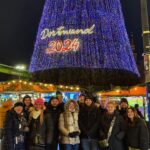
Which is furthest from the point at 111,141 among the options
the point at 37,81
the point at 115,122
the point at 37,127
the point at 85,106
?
the point at 37,81

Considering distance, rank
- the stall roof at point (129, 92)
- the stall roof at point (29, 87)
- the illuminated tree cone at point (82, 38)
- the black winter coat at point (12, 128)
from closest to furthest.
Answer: the black winter coat at point (12, 128) → the illuminated tree cone at point (82, 38) → the stall roof at point (129, 92) → the stall roof at point (29, 87)

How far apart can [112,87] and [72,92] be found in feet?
7.72

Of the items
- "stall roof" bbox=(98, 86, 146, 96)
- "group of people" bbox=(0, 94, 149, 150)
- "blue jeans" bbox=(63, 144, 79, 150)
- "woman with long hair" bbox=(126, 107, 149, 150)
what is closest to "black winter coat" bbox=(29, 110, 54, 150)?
"group of people" bbox=(0, 94, 149, 150)

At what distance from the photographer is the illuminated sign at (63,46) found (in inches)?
678

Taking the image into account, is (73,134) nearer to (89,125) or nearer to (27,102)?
(89,125)

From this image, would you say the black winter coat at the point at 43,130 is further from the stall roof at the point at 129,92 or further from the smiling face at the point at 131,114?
the stall roof at the point at 129,92

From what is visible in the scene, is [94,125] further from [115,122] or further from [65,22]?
[65,22]

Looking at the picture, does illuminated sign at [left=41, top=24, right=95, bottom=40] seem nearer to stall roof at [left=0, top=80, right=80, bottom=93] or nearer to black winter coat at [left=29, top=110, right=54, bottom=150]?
stall roof at [left=0, top=80, right=80, bottom=93]

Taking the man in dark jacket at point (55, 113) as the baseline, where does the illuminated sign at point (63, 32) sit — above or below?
above

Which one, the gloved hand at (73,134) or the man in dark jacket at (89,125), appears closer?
the gloved hand at (73,134)

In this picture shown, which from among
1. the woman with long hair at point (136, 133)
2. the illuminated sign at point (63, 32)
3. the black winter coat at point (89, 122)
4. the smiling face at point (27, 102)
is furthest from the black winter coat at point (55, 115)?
the illuminated sign at point (63, 32)

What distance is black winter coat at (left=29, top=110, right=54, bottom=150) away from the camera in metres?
8.45

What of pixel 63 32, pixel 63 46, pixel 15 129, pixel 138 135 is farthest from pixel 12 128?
pixel 63 32

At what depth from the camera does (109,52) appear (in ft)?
56.9
